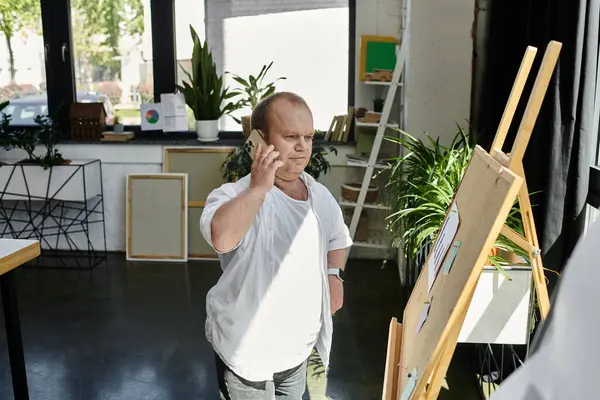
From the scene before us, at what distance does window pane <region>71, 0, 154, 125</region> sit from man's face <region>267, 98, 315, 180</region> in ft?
12.3

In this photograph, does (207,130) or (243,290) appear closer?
(243,290)

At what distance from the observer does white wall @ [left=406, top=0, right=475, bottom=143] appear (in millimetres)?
3705

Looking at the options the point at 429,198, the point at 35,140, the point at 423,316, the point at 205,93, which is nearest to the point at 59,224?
the point at 35,140

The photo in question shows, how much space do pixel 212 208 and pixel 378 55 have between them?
328 cm

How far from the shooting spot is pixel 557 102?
89.2 inches

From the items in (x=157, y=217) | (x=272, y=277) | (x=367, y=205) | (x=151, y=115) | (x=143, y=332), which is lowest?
(x=143, y=332)

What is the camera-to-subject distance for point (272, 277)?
5.00 feet

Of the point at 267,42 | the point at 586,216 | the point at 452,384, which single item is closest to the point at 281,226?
the point at 586,216

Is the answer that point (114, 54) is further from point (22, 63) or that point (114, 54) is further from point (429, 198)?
point (429, 198)

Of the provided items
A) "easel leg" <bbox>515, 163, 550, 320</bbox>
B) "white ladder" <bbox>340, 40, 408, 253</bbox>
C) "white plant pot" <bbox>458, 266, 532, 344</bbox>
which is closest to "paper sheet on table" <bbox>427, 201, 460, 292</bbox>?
"easel leg" <bbox>515, 163, 550, 320</bbox>

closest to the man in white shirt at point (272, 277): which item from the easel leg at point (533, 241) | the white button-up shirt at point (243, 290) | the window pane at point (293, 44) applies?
the white button-up shirt at point (243, 290)

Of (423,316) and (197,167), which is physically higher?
(423,316)

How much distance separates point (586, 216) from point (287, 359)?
1436mm

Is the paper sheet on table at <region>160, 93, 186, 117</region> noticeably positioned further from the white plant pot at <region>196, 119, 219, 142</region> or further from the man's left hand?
the man's left hand
